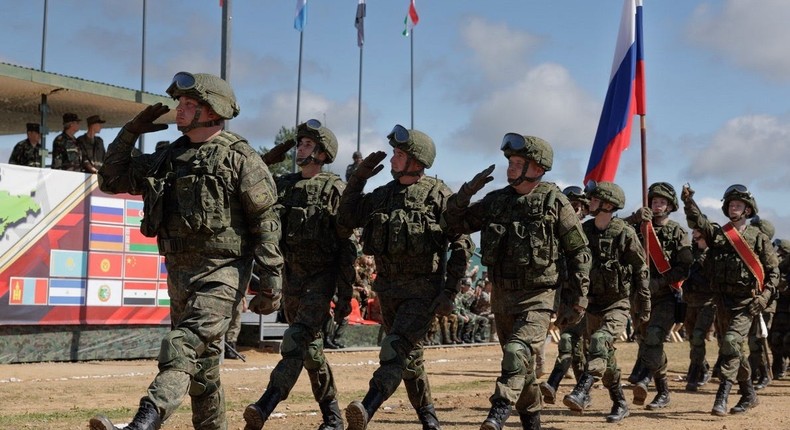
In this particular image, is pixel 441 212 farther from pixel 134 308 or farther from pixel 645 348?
pixel 134 308

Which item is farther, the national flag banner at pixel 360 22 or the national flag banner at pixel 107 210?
the national flag banner at pixel 360 22

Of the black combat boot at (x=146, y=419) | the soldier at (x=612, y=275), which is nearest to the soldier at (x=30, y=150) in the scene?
the soldier at (x=612, y=275)

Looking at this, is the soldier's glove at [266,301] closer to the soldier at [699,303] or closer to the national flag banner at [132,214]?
the soldier at [699,303]

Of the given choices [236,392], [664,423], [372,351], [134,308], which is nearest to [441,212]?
[664,423]

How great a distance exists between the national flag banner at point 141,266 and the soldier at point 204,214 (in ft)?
34.4

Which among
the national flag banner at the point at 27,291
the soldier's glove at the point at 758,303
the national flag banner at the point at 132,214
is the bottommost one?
the soldier's glove at the point at 758,303

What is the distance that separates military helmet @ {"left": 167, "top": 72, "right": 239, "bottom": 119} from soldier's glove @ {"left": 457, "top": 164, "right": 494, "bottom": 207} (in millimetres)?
2145

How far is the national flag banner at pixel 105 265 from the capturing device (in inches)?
671

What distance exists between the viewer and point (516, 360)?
8.28 m

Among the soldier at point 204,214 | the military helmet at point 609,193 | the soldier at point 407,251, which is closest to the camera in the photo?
the soldier at point 204,214

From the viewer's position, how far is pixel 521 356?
8.34 metres

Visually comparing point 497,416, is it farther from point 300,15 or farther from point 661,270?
point 300,15

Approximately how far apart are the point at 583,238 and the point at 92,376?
28.5 feet

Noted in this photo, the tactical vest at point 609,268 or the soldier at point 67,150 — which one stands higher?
the soldier at point 67,150
